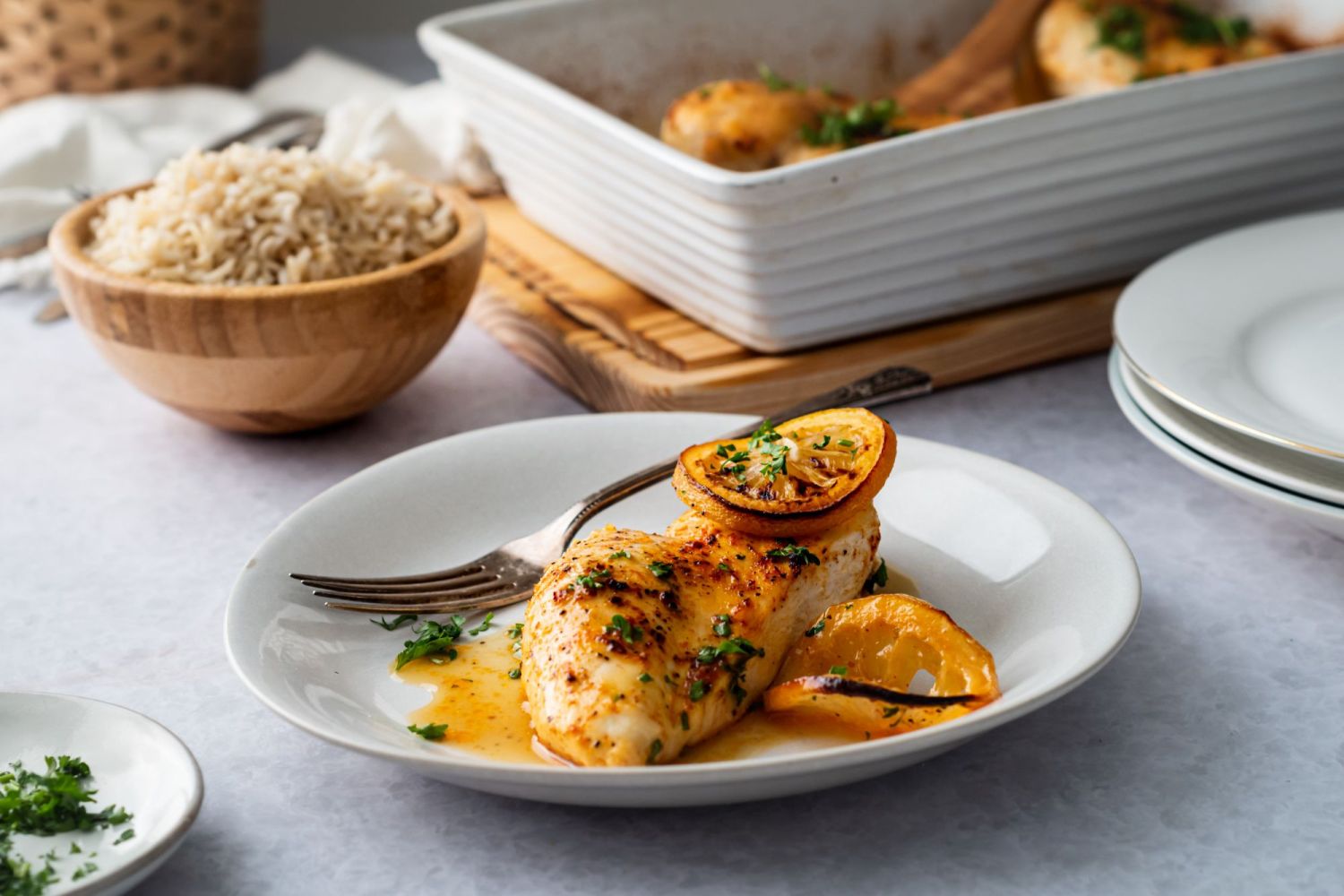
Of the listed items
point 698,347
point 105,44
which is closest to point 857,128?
point 698,347

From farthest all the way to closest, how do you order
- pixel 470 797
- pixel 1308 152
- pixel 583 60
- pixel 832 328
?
pixel 583 60 → pixel 1308 152 → pixel 832 328 → pixel 470 797

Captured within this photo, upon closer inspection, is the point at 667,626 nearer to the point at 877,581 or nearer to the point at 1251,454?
the point at 877,581

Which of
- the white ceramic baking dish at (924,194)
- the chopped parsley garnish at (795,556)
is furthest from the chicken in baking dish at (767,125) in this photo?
the chopped parsley garnish at (795,556)

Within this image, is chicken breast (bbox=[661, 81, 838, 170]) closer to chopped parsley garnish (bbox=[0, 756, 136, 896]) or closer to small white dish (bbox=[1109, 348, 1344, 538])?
small white dish (bbox=[1109, 348, 1344, 538])

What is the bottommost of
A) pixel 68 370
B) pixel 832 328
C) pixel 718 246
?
pixel 68 370

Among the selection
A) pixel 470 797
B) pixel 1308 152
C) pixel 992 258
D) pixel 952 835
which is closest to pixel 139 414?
pixel 470 797

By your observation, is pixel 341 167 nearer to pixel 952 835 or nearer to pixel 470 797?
pixel 470 797

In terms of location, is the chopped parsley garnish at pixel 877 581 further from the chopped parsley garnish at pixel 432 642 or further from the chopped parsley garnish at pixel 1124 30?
the chopped parsley garnish at pixel 1124 30
